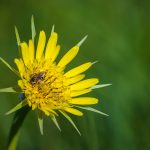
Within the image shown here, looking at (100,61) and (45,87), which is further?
(100,61)

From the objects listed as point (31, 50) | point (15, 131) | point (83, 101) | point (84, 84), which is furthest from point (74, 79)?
point (15, 131)

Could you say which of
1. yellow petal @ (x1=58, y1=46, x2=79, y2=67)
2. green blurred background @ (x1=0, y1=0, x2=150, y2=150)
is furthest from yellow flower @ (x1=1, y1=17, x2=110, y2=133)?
green blurred background @ (x1=0, y1=0, x2=150, y2=150)

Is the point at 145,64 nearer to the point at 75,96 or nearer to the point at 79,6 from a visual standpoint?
the point at 79,6

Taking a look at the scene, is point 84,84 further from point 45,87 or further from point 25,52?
point 25,52

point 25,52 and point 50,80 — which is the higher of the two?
point 25,52

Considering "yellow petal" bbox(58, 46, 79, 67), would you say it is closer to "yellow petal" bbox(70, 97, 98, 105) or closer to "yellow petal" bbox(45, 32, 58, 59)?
"yellow petal" bbox(45, 32, 58, 59)

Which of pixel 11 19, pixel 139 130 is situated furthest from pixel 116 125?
pixel 11 19

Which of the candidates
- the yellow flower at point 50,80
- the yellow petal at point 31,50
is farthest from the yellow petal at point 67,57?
the yellow petal at point 31,50
